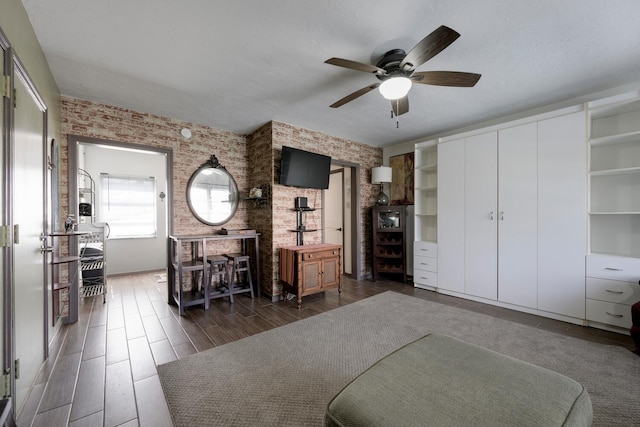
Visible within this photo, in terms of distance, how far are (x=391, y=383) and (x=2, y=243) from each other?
2153 millimetres

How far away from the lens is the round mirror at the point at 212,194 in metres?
3.98

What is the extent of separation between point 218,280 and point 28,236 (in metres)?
2.54

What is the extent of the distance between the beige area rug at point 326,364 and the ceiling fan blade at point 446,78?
2.41 meters

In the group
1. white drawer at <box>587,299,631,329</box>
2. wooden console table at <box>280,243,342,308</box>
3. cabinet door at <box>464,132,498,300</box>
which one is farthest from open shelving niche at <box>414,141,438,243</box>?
white drawer at <box>587,299,631,329</box>

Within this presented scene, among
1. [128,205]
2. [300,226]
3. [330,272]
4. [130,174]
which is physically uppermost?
[130,174]

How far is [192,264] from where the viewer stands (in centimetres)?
354

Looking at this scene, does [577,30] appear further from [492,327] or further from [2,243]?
[2,243]

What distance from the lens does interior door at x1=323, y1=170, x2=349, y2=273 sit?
17.7 feet

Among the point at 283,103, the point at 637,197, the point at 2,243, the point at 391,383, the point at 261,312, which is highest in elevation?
the point at 283,103

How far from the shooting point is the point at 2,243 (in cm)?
141

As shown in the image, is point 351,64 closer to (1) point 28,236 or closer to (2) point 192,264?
(1) point 28,236

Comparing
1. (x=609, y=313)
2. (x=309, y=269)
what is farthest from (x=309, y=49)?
(x=609, y=313)

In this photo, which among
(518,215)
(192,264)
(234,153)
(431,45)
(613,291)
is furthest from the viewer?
(234,153)

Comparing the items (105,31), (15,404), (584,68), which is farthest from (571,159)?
(15,404)
